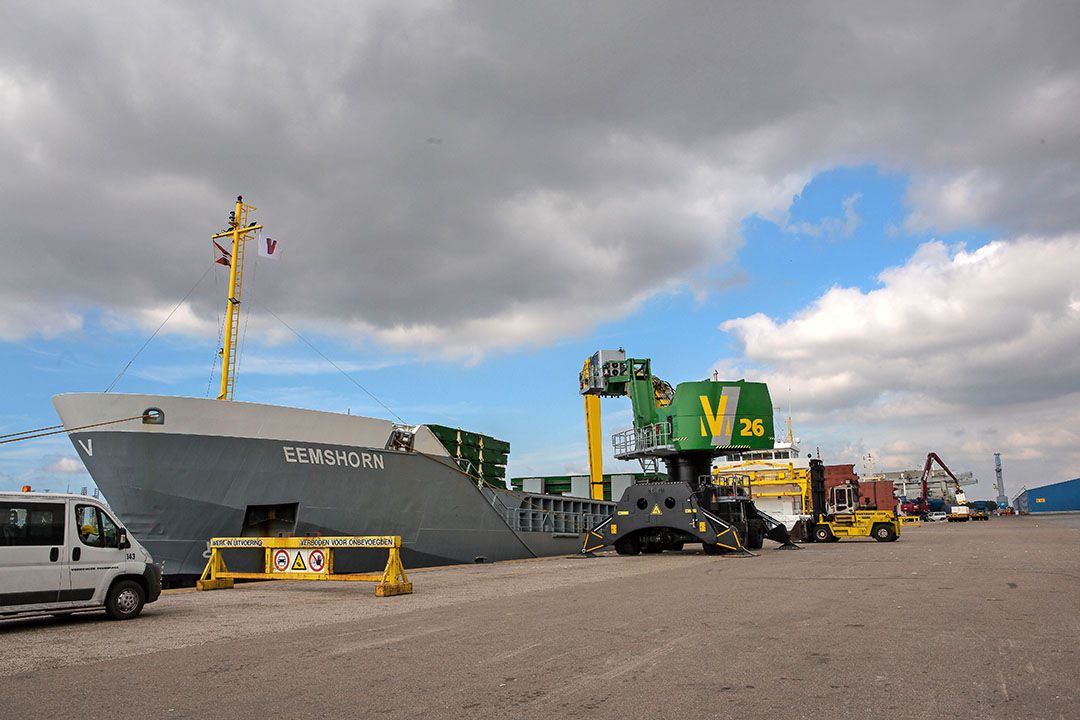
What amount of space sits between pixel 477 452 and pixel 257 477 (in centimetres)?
955

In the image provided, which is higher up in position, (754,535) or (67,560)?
(67,560)

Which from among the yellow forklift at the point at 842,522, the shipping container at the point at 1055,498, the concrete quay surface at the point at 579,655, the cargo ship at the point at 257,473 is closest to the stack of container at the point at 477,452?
the cargo ship at the point at 257,473

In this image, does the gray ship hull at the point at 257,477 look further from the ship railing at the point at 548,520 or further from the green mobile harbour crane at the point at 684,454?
the green mobile harbour crane at the point at 684,454

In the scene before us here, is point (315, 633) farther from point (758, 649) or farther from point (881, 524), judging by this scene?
point (881, 524)

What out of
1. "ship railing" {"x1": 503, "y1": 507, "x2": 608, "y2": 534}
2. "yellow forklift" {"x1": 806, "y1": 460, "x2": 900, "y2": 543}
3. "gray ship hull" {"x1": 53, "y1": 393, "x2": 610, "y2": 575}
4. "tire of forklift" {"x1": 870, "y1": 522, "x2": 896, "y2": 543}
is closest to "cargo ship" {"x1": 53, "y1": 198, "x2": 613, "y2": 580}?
"gray ship hull" {"x1": 53, "y1": 393, "x2": 610, "y2": 575}

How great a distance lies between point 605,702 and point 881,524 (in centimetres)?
3089

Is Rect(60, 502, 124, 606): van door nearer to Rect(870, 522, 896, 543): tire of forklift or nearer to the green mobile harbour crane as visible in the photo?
the green mobile harbour crane

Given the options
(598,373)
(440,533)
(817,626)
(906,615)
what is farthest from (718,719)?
(598,373)

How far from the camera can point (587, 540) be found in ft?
87.1

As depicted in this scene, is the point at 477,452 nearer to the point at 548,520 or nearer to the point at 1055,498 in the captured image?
the point at 548,520

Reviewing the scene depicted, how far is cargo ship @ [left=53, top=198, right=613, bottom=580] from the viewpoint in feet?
54.5

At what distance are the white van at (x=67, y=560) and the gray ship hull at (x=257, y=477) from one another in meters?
5.99

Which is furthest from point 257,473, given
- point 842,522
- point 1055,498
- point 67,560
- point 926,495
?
point 1055,498

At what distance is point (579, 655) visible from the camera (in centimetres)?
732
